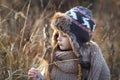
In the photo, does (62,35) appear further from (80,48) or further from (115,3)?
(115,3)

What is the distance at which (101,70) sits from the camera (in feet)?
16.6

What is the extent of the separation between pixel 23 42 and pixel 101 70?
0.87 metres

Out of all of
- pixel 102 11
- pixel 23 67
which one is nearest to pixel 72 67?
pixel 23 67

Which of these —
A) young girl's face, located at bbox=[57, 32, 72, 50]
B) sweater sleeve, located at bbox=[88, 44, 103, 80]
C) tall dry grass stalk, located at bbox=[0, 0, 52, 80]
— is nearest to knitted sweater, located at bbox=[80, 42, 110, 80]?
sweater sleeve, located at bbox=[88, 44, 103, 80]

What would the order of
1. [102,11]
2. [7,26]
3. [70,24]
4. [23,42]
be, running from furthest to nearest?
[102,11], [7,26], [23,42], [70,24]

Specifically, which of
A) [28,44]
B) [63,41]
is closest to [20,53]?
[28,44]

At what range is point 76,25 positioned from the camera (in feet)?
16.3

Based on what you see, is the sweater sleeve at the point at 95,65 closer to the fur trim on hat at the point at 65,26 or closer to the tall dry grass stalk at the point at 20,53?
the fur trim on hat at the point at 65,26

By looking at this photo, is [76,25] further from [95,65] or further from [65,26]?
[95,65]

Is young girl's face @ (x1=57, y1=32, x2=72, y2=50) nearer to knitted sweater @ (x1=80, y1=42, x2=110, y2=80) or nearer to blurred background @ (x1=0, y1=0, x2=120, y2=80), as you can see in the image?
knitted sweater @ (x1=80, y1=42, x2=110, y2=80)

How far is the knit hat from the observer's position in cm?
495

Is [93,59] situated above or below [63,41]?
below

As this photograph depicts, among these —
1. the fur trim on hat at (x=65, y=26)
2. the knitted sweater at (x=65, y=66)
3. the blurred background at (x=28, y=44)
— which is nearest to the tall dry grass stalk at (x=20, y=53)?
the blurred background at (x=28, y=44)

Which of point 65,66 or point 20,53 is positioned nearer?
point 65,66
